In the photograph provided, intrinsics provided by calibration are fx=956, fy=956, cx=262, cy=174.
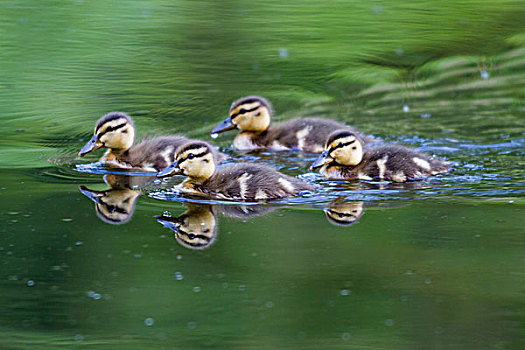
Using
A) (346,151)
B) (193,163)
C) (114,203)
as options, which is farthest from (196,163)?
(346,151)

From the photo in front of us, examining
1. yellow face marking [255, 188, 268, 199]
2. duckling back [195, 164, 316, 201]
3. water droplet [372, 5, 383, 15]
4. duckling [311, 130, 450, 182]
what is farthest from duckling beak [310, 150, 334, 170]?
water droplet [372, 5, 383, 15]

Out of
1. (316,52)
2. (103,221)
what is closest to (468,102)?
(316,52)

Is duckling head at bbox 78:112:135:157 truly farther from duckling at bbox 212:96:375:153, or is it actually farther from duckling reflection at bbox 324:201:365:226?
duckling reflection at bbox 324:201:365:226

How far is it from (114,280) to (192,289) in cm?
29

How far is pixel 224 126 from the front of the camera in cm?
609

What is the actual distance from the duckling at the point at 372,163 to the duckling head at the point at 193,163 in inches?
23.1

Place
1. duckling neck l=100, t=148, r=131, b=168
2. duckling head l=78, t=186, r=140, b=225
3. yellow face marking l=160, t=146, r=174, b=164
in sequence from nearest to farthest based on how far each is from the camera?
duckling head l=78, t=186, r=140, b=225 < yellow face marking l=160, t=146, r=174, b=164 < duckling neck l=100, t=148, r=131, b=168

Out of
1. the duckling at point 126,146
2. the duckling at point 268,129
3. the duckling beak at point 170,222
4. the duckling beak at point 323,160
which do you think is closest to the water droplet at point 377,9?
the duckling at point 268,129

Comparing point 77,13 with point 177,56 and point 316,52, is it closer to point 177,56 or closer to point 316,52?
point 177,56

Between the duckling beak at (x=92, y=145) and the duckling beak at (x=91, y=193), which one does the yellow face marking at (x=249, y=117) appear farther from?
the duckling beak at (x=91, y=193)

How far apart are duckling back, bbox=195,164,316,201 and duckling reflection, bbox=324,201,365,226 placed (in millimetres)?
280

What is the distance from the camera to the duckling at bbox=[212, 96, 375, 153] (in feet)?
19.0

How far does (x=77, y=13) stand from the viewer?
345 inches

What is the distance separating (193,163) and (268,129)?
1575 millimetres
